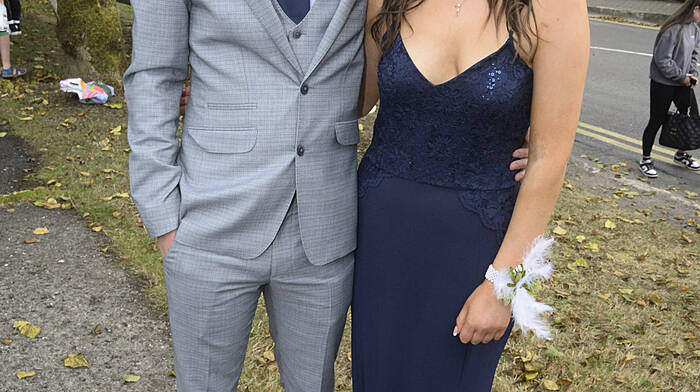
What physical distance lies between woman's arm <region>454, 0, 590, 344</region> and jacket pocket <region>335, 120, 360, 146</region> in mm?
535

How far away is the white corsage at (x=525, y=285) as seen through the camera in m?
1.73

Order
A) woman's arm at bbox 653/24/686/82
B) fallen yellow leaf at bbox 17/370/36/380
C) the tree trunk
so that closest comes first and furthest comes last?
fallen yellow leaf at bbox 17/370/36/380 → woman's arm at bbox 653/24/686/82 → the tree trunk

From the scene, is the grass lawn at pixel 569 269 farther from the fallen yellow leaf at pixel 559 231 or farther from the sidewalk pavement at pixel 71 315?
the sidewalk pavement at pixel 71 315

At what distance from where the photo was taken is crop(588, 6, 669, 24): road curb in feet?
57.7

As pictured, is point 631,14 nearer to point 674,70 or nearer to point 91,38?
point 674,70

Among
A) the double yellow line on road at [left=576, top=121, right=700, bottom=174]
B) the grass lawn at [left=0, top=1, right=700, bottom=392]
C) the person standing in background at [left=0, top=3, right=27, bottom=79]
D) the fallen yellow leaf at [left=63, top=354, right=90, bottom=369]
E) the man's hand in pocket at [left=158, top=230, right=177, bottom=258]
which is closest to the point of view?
the man's hand in pocket at [left=158, top=230, right=177, bottom=258]

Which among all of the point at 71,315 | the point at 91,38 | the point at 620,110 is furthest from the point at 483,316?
the point at 620,110

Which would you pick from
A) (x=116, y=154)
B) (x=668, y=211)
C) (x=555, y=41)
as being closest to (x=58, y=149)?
(x=116, y=154)

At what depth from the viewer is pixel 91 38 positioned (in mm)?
7203

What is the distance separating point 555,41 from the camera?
161 cm

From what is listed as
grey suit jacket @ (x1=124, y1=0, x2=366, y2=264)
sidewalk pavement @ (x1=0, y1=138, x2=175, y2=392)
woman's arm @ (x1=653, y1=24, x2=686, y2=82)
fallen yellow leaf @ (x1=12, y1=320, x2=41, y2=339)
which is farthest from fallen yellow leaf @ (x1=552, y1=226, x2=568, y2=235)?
fallen yellow leaf @ (x1=12, y1=320, x2=41, y2=339)

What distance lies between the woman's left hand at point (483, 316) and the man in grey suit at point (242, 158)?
16.2 inches

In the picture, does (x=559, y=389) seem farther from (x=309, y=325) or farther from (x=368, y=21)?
(x=368, y=21)

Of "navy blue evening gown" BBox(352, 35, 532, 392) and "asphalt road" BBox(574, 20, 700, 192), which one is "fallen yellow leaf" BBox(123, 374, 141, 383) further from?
"asphalt road" BBox(574, 20, 700, 192)
